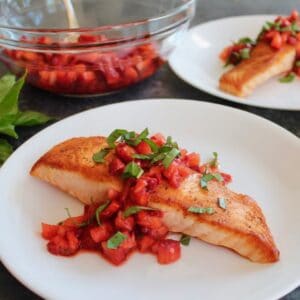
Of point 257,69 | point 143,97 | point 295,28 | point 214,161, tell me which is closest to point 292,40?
point 295,28

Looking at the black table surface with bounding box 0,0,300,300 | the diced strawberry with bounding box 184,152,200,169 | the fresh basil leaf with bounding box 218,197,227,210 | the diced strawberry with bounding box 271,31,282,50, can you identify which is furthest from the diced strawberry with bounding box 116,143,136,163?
the diced strawberry with bounding box 271,31,282,50

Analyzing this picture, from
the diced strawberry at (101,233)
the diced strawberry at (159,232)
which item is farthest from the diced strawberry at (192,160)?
the diced strawberry at (101,233)

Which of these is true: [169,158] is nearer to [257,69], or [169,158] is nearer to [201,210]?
[201,210]

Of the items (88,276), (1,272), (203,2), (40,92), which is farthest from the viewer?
(203,2)

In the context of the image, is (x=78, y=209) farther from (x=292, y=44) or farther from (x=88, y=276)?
(x=292, y=44)

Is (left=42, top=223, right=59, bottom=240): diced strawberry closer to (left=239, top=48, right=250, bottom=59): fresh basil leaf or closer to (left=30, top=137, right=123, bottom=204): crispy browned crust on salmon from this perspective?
(left=30, top=137, right=123, bottom=204): crispy browned crust on salmon

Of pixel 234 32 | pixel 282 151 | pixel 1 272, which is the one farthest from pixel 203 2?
pixel 1 272
